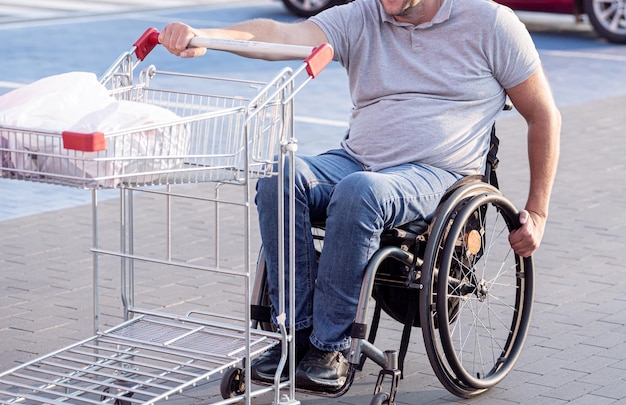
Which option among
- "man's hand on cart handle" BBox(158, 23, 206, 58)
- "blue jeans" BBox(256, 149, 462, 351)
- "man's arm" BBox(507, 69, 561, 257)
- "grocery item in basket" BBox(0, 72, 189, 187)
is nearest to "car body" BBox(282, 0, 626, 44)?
"man's arm" BBox(507, 69, 561, 257)

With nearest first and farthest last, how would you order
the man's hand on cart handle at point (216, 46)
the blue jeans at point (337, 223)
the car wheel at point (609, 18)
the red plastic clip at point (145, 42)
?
the man's hand on cart handle at point (216, 46), the blue jeans at point (337, 223), the red plastic clip at point (145, 42), the car wheel at point (609, 18)

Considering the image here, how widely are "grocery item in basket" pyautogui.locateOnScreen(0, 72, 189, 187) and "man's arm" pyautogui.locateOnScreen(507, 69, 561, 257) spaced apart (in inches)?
56.3

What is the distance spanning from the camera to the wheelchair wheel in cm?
386

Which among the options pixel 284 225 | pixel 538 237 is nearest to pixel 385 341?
pixel 538 237

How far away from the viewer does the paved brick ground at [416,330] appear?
4.34 meters

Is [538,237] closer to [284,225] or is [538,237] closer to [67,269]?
[284,225]

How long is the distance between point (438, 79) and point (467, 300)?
0.80 metres

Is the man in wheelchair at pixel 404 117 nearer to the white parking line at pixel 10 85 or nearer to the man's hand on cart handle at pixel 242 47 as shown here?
the man's hand on cart handle at pixel 242 47

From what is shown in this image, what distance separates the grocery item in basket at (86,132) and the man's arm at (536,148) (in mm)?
1431

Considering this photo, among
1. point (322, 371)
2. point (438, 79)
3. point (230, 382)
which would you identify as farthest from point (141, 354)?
point (438, 79)

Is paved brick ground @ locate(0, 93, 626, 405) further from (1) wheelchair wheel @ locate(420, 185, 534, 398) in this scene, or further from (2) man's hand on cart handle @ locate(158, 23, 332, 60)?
(2) man's hand on cart handle @ locate(158, 23, 332, 60)

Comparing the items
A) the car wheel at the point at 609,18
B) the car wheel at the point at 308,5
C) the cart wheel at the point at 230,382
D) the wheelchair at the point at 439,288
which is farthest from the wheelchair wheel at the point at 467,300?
the car wheel at the point at 308,5

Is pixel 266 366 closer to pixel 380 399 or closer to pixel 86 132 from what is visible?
pixel 380 399

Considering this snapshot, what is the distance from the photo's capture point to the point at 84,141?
3043 mm
